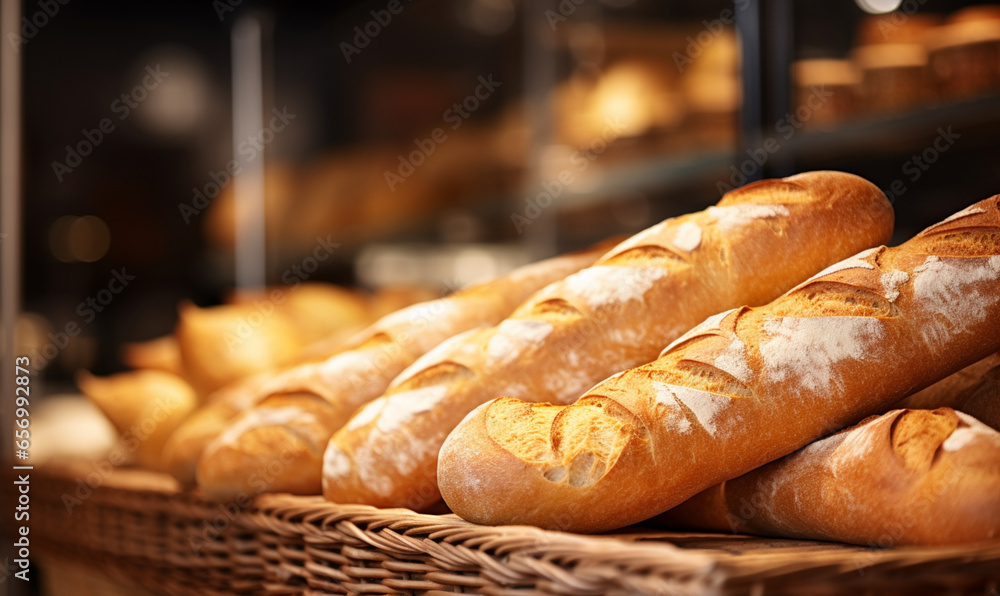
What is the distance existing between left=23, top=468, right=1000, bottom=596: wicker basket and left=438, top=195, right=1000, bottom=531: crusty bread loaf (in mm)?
51

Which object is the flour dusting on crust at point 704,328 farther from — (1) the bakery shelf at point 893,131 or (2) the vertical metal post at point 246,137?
(2) the vertical metal post at point 246,137

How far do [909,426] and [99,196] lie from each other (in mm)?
2846

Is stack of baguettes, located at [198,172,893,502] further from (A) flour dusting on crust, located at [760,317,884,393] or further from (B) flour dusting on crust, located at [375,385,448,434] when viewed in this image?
(A) flour dusting on crust, located at [760,317,884,393]

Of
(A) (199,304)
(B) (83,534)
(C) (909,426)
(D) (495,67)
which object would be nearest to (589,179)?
(D) (495,67)

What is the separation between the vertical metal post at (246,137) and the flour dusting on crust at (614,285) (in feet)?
8.03

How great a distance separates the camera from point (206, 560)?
4.13ft

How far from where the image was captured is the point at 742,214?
1095 millimetres

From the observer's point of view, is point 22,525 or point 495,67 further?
point 495,67

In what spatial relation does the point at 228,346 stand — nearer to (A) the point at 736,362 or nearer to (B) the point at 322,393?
(B) the point at 322,393

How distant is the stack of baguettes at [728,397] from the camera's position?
0.84m

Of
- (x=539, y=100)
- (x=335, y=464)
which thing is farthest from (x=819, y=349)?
(x=539, y=100)

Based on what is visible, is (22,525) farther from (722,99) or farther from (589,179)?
(722,99)

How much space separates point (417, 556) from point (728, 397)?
0.37 m

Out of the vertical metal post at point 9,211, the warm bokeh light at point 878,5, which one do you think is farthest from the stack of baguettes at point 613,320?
the vertical metal post at point 9,211
